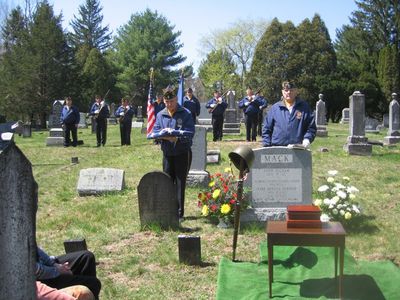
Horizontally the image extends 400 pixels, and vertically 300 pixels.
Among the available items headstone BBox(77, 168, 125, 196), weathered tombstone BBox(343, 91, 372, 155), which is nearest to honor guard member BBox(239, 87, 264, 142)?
weathered tombstone BBox(343, 91, 372, 155)

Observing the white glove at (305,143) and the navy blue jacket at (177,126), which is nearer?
the white glove at (305,143)

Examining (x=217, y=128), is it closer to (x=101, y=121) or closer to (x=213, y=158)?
(x=101, y=121)

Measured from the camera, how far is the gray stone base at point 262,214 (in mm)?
8656

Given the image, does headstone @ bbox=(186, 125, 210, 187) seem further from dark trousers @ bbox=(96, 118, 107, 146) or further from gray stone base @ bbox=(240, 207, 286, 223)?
dark trousers @ bbox=(96, 118, 107, 146)

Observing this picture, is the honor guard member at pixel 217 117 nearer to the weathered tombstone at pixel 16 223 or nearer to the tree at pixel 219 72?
the weathered tombstone at pixel 16 223

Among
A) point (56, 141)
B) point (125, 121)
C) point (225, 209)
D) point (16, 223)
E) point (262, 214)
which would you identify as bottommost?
point (262, 214)

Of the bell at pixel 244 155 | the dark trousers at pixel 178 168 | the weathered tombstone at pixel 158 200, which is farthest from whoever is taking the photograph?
the dark trousers at pixel 178 168

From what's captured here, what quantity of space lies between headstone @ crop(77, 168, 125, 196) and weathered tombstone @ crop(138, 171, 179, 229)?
3442mm

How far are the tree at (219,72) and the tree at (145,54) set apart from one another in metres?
4.06

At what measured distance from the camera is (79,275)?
500 cm

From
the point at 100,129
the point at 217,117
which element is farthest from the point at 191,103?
the point at 100,129

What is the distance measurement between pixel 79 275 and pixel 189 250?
85.5 inches

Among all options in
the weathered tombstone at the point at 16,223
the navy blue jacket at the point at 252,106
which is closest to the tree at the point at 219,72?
the navy blue jacket at the point at 252,106

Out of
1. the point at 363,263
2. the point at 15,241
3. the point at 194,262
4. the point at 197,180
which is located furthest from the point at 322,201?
the point at 15,241
